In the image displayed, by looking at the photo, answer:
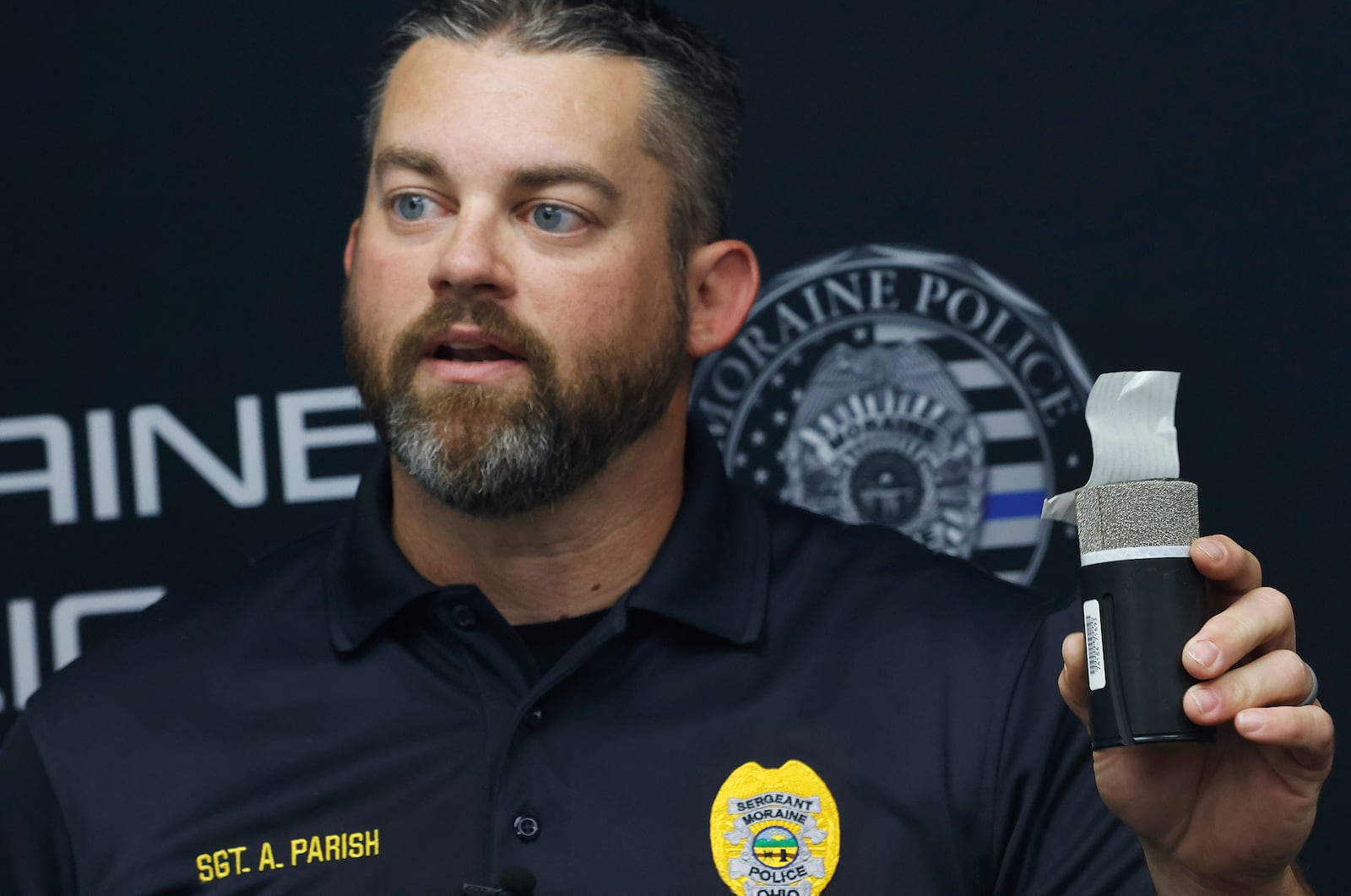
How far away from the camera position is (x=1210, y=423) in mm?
2154

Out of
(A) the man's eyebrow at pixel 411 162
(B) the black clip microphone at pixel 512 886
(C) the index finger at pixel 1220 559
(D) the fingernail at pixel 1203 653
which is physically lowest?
(B) the black clip microphone at pixel 512 886

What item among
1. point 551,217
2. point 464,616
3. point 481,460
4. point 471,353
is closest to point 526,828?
point 464,616

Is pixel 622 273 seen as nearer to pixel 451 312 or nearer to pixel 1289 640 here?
pixel 451 312

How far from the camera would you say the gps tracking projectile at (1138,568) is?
1.19 metres

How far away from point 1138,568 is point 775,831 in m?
0.62

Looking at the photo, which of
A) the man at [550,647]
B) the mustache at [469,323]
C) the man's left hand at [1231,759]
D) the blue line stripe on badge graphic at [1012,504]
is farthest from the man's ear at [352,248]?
the man's left hand at [1231,759]

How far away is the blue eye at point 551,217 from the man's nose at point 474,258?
0.14 ft

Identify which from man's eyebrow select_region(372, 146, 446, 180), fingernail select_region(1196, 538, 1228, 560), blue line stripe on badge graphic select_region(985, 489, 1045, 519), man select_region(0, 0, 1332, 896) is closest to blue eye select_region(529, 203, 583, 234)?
man select_region(0, 0, 1332, 896)

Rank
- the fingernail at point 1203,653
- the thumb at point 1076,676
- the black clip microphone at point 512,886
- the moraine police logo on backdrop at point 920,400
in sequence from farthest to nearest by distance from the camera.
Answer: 1. the moraine police logo on backdrop at point 920,400
2. the black clip microphone at point 512,886
3. the thumb at point 1076,676
4. the fingernail at point 1203,653

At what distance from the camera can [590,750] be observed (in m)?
1.71

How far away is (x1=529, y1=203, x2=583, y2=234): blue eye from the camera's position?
1.80m

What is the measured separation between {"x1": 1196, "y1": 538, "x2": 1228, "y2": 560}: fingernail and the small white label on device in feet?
0.27

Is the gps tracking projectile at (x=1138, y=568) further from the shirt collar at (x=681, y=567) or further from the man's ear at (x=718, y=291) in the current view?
the man's ear at (x=718, y=291)

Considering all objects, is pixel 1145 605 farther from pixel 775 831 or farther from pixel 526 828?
pixel 526 828
